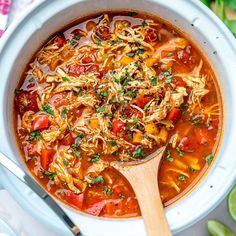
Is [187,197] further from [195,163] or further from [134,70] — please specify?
[134,70]

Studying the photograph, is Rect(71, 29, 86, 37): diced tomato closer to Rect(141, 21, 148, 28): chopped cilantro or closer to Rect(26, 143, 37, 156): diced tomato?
Rect(141, 21, 148, 28): chopped cilantro

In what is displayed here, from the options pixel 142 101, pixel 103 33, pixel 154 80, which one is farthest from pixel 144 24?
pixel 142 101

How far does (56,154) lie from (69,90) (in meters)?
0.36

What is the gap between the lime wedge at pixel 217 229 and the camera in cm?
348

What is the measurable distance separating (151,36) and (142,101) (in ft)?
1.25

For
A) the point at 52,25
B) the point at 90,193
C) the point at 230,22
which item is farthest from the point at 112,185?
the point at 230,22

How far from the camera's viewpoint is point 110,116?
3367mm

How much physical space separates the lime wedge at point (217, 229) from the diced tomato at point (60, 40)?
51.8 inches

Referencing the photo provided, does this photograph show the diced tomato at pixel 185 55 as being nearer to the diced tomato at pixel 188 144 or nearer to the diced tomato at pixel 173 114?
the diced tomato at pixel 173 114

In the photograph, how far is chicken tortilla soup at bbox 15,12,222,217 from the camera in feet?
11.1

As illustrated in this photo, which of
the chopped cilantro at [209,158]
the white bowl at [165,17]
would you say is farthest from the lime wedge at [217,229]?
the chopped cilantro at [209,158]

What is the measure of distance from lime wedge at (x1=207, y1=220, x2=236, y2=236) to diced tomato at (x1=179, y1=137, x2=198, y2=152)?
1.45ft

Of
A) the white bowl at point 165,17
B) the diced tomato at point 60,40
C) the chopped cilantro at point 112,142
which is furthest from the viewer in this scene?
the diced tomato at point 60,40

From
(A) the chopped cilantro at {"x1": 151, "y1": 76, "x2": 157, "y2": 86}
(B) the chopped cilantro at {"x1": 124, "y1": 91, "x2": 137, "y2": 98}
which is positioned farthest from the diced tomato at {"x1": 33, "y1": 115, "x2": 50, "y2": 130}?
(A) the chopped cilantro at {"x1": 151, "y1": 76, "x2": 157, "y2": 86}
